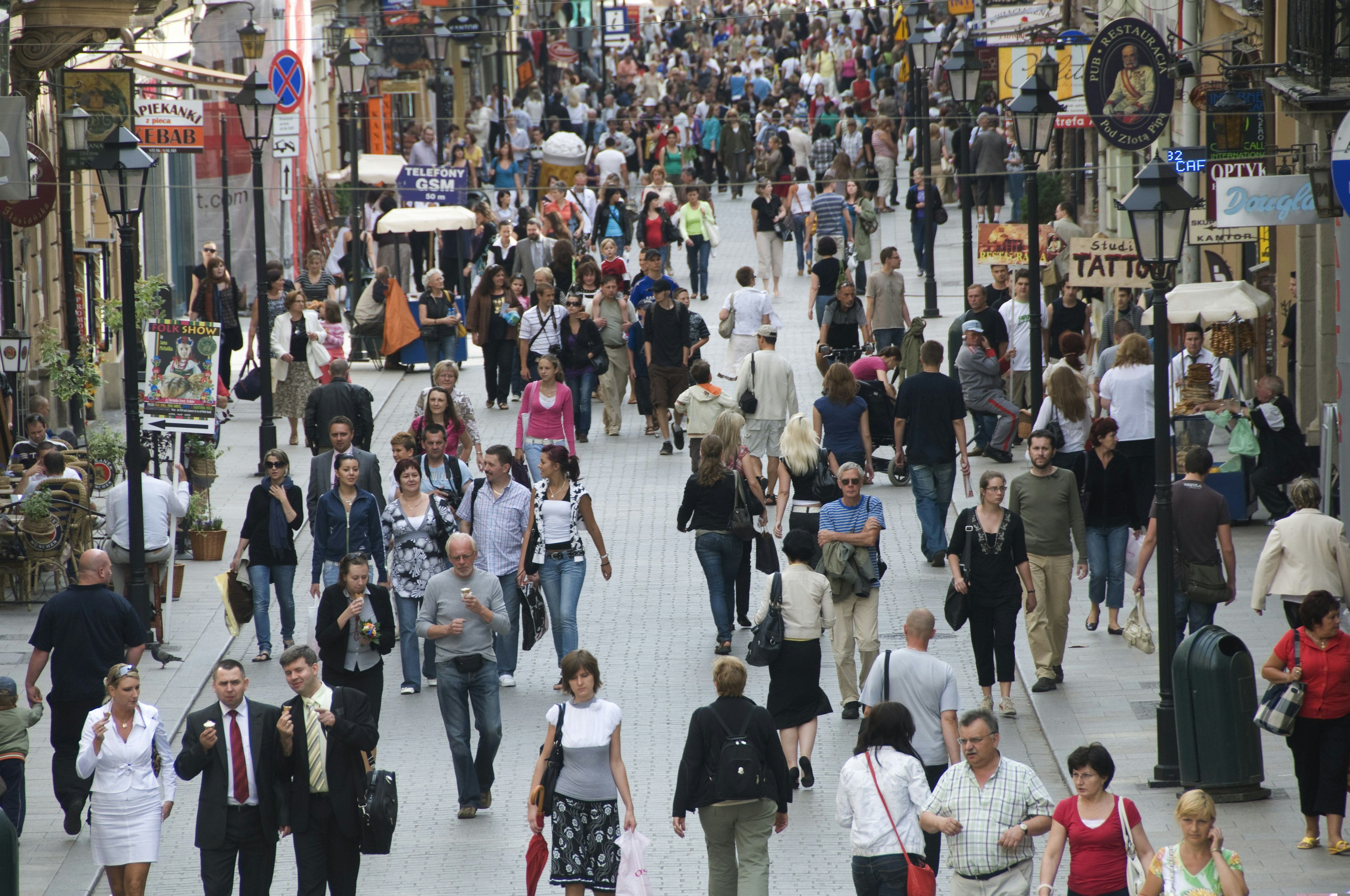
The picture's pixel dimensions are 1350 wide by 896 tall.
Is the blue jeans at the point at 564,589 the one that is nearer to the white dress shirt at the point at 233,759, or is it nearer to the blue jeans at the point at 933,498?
the blue jeans at the point at 933,498

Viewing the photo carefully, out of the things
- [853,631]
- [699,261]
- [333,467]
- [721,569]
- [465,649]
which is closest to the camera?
[465,649]

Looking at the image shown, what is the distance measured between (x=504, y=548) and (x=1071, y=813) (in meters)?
5.73

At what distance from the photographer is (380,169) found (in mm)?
36125

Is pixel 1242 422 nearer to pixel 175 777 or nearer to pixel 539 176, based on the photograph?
pixel 175 777

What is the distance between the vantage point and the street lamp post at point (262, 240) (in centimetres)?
2116

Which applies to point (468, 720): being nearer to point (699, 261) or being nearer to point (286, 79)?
point (699, 261)

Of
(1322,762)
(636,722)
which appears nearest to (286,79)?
(636,722)

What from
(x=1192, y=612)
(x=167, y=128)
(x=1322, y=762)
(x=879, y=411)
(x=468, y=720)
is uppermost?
(x=167, y=128)

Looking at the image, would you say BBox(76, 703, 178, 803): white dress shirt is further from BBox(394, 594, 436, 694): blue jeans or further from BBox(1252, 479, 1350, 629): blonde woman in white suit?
BBox(1252, 479, 1350, 629): blonde woman in white suit

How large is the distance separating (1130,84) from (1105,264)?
6.41 feet

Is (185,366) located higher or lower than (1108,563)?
higher

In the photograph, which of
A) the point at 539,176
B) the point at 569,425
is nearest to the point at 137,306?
the point at 569,425

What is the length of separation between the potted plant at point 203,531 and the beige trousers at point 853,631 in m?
7.05

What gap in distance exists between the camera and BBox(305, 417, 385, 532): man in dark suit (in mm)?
14805
